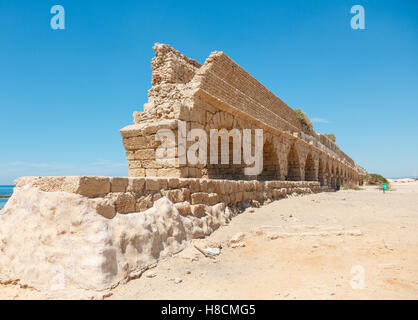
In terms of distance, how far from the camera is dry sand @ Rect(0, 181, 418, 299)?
2326mm

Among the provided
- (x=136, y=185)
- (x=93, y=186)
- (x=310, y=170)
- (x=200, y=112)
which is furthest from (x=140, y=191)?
(x=310, y=170)

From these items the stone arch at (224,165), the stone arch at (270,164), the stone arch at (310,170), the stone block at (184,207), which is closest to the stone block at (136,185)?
the stone block at (184,207)

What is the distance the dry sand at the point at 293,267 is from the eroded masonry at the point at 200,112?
2.55 meters

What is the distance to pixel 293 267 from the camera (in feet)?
9.62

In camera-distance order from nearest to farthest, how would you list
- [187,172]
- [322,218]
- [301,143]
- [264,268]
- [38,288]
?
[38,288] < [264,268] < [322,218] < [187,172] < [301,143]

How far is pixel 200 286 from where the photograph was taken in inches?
101

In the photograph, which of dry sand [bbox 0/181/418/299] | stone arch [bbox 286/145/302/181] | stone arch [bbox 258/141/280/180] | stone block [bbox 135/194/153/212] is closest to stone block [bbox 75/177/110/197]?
stone block [bbox 135/194/153/212]

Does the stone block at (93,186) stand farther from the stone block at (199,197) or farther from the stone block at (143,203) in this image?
the stone block at (199,197)

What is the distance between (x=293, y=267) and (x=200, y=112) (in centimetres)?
455

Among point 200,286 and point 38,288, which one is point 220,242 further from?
point 38,288

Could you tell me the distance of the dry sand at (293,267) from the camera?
2.33m

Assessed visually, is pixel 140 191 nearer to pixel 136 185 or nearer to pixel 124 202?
pixel 136 185

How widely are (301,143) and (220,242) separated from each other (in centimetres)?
1157
